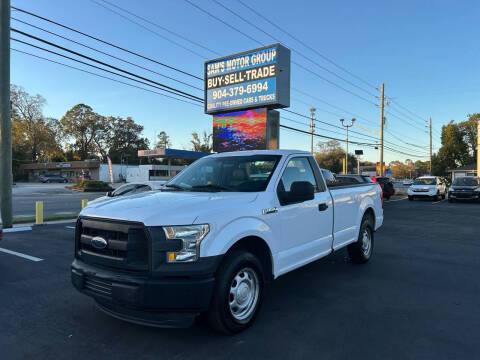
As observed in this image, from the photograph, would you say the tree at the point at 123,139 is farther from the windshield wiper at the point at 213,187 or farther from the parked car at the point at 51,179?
the windshield wiper at the point at 213,187

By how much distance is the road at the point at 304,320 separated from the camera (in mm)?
3023

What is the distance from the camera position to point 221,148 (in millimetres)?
17938

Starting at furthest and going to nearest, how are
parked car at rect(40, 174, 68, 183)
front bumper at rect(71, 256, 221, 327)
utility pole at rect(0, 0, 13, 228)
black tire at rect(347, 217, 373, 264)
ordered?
1. parked car at rect(40, 174, 68, 183)
2. utility pole at rect(0, 0, 13, 228)
3. black tire at rect(347, 217, 373, 264)
4. front bumper at rect(71, 256, 221, 327)

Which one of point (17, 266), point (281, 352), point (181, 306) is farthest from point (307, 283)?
point (17, 266)

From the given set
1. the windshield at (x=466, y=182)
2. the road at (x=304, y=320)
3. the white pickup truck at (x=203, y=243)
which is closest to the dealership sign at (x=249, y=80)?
the road at (x=304, y=320)

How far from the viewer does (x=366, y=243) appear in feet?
20.3

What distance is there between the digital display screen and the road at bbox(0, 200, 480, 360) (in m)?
10.9

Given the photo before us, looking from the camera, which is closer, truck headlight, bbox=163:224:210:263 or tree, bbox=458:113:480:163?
truck headlight, bbox=163:224:210:263

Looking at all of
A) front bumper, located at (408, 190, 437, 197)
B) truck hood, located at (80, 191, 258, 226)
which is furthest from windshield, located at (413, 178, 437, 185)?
truck hood, located at (80, 191, 258, 226)

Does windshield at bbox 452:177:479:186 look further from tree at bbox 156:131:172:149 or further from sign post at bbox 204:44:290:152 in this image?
tree at bbox 156:131:172:149

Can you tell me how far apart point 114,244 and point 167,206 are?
1.98 ft

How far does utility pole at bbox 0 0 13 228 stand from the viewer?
10227mm

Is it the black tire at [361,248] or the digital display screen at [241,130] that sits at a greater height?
the digital display screen at [241,130]

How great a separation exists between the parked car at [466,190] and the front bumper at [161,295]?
23.0 m
